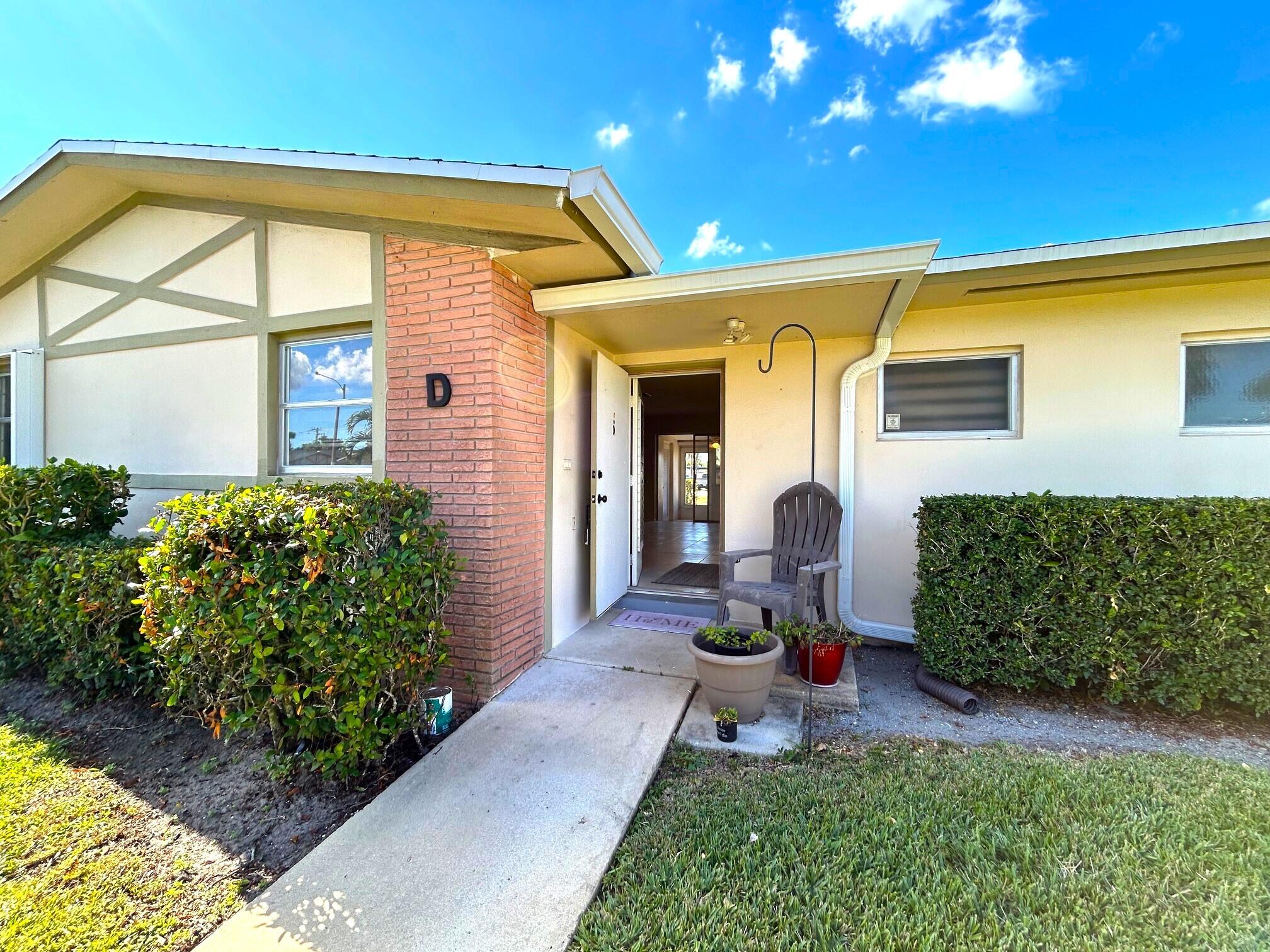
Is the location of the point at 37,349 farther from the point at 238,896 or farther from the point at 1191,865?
the point at 1191,865

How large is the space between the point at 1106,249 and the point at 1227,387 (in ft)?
5.00

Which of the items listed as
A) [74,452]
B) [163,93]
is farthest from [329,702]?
[163,93]

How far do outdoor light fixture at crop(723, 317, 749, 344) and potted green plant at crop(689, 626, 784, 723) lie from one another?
2059mm

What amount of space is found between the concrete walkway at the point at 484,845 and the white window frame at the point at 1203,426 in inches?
153

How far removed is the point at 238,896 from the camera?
1.70 m

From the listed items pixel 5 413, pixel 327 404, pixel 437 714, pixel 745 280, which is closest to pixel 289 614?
pixel 437 714

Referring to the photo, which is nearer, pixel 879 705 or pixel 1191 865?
pixel 1191 865

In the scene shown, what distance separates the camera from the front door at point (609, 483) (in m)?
3.95

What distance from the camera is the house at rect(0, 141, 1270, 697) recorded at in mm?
2855

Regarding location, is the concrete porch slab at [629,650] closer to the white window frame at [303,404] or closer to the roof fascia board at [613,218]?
the white window frame at [303,404]

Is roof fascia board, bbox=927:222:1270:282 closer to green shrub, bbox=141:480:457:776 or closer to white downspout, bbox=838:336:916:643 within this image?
white downspout, bbox=838:336:916:643

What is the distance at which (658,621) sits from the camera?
13.8 feet

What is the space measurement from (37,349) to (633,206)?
5655 mm

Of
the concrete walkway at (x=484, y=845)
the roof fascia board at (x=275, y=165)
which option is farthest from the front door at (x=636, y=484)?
the roof fascia board at (x=275, y=165)
